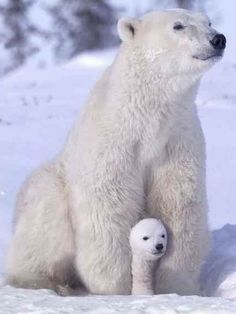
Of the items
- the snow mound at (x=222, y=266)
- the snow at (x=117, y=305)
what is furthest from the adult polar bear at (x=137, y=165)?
the snow at (x=117, y=305)

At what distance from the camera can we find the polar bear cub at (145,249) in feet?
16.5

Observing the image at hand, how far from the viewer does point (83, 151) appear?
518 centimetres

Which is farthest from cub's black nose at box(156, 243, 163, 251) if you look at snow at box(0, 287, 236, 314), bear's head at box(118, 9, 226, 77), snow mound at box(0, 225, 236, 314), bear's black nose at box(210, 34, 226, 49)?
bear's black nose at box(210, 34, 226, 49)

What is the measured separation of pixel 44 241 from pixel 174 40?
1.26m

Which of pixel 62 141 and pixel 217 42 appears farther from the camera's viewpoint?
pixel 62 141

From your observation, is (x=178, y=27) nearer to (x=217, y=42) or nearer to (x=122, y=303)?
(x=217, y=42)

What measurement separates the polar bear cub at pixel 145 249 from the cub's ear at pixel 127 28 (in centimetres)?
92

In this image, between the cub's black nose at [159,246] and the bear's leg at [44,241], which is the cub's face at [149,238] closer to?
the cub's black nose at [159,246]

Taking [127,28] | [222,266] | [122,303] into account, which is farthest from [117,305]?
[127,28]

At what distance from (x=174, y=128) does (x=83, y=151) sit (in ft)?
1.54

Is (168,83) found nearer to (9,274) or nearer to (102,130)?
(102,130)

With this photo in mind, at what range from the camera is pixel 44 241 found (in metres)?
5.40

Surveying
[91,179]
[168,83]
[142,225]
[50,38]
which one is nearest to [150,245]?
[142,225]

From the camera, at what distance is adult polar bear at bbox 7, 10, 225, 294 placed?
5.06m
